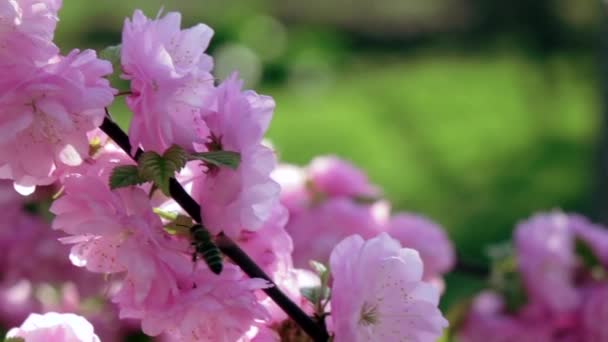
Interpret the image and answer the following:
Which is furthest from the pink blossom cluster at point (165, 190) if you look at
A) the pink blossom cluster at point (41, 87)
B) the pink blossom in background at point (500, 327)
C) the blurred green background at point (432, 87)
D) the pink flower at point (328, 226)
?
the blurred green background at point (432, 87)

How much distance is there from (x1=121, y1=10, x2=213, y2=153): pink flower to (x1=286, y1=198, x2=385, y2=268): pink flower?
0.61m

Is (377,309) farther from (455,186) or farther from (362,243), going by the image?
(455,186)

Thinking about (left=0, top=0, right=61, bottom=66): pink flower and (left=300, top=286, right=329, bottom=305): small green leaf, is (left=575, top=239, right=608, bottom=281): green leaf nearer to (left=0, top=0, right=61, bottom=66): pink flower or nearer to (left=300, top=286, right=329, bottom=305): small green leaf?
(left=300, top=286, right=329, bottom=305): small green leaf

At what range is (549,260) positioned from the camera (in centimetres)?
125

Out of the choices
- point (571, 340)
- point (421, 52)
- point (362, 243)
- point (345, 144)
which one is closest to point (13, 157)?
point (362, 243)

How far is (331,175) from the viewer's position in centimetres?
129

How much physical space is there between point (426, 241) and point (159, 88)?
2.19ft

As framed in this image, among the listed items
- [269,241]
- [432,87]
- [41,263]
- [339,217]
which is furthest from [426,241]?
[432,87]

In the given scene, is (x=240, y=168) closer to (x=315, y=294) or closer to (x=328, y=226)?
(x=315, y=294)

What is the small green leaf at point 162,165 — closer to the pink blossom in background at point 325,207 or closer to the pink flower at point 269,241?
the pink flower at point 269,241

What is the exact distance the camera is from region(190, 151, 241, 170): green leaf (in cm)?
60

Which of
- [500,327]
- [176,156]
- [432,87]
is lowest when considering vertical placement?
[176,156]

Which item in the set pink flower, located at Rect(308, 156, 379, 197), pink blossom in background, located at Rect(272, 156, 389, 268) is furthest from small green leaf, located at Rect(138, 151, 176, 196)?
pink flower, located at Rect(308, 156, 379, 197)

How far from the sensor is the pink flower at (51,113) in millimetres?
578
